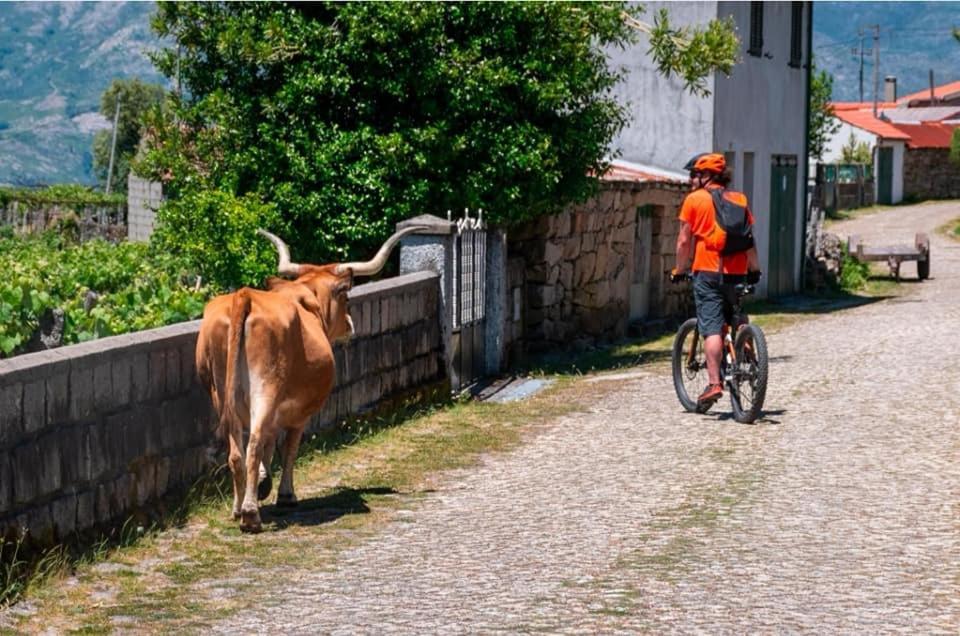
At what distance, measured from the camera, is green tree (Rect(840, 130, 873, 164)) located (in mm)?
69688

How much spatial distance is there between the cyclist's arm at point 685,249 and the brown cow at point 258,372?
447cm

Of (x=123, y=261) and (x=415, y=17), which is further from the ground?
(x=415, y=17)

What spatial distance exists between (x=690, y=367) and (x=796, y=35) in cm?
1960

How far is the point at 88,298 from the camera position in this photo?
604 inches

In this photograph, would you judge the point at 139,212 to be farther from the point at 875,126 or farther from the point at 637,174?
the point at 875,126

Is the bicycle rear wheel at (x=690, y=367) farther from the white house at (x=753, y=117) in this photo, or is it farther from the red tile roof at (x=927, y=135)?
the red tile roof at (x=927, y=135)

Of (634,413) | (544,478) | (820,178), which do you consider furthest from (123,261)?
(820,178)

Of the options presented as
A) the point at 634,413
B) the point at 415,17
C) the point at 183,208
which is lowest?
the point at 634,413

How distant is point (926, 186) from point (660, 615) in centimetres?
6829

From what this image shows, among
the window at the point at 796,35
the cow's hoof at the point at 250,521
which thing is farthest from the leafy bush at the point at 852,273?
the cow's hoof at the point at 250,521

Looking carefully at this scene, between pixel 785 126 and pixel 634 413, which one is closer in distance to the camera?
pixel 634 413

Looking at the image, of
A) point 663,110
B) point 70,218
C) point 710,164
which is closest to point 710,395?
point 710,164

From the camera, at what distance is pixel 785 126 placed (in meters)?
31.4

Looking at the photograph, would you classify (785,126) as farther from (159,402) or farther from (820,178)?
(159,402)
